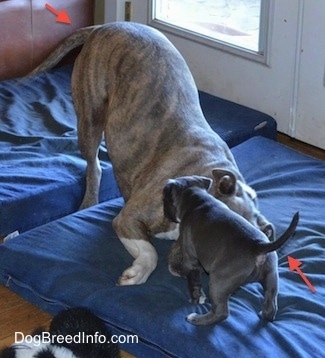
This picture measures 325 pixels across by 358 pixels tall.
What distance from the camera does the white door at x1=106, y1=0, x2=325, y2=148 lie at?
3.72 meters

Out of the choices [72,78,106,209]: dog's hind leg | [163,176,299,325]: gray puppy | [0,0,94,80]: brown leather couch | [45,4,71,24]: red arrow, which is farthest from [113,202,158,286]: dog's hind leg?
[45,4,71,24]: red arrow

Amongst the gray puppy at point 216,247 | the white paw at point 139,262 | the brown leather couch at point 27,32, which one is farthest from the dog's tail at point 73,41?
the gray puppy at point 216,247

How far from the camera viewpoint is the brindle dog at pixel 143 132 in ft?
8.88

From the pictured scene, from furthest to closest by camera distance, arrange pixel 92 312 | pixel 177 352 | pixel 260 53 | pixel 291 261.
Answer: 1. pixel 260 53
2. pixel 291 261
3. pixel 92 312
4. pixel 177 352

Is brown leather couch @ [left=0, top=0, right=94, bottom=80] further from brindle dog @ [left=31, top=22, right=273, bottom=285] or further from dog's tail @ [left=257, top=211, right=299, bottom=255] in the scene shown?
dog's tail @ [left=257, top=211, right=299, bottom=255]

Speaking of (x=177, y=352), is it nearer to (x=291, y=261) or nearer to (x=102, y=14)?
(x=291, y=261)

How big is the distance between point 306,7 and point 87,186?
4.09ft

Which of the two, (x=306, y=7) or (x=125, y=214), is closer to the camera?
(x=125, y=214)

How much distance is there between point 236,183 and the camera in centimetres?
261

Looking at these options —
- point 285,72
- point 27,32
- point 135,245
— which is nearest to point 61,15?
point 27,32

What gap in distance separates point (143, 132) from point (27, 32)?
57.4 inches

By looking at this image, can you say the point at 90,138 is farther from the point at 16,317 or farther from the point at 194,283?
the point at 194,283

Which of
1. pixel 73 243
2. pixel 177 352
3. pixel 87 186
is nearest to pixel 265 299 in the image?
pixel 177 352

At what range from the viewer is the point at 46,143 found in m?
3.49
